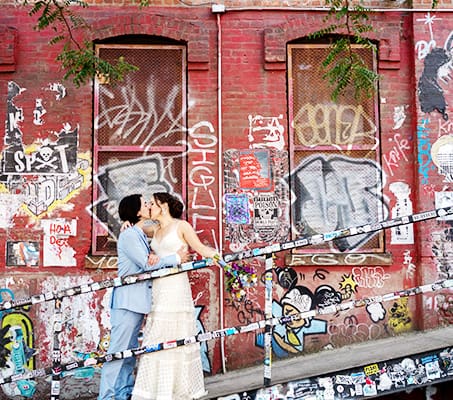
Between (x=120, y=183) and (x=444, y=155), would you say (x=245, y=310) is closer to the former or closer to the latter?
(x=120, y=183)

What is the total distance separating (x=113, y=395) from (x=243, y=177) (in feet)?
9.61

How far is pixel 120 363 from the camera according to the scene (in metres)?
4.93

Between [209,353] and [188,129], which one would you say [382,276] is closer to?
[209,353]

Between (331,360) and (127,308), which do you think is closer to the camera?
(127,308)

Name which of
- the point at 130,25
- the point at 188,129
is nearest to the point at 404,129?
the point at 188,129

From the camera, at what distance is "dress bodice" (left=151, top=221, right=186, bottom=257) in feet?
16.7

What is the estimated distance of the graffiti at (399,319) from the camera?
6598 mm

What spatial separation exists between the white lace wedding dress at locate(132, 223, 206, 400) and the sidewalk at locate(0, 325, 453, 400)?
0.87 ft

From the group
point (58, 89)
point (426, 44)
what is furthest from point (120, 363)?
point (426, 44)

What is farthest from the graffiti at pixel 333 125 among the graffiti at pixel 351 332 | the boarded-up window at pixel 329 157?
the graffiti at pixel 351 332

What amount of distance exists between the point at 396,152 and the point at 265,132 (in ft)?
5.20

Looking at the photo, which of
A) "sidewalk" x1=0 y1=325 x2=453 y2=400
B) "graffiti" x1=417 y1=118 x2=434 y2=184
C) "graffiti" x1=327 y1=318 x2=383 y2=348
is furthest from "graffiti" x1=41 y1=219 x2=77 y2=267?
"graffiti" x1=417 y1=118 x2=434 y2=184

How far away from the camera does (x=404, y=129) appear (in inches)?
271

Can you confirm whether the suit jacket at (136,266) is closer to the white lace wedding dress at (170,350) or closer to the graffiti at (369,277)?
the white lace wedding dress at (170,350)
